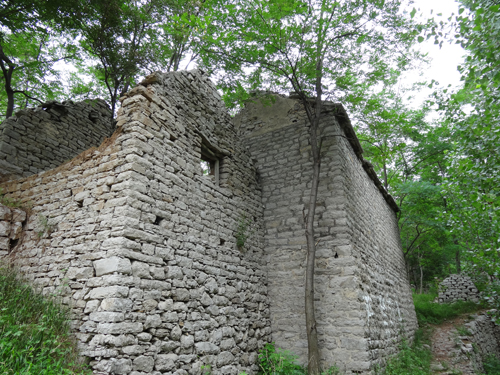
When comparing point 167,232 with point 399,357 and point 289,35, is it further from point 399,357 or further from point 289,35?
point 399,357

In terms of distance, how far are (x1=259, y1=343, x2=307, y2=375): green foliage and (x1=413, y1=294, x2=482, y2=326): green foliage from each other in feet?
32.3

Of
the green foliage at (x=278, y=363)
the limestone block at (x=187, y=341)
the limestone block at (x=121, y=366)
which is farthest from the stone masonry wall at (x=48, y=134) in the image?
the green foliage at (x=278, y=363)

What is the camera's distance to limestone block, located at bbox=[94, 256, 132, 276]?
358 cm

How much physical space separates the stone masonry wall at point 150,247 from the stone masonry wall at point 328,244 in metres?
0.86

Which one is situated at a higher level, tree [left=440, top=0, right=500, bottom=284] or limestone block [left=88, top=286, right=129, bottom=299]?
tree [left=440, top=0, right=500, bottom=284]

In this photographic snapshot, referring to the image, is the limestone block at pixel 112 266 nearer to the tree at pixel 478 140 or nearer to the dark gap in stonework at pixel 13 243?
the dark gap in stonework at pixel 13 243

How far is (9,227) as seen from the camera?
4.70m

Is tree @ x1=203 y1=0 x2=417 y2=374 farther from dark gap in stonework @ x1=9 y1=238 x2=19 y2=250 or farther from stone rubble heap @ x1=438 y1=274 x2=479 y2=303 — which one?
stone rubble heap @ x1=438 y1=274 x2=479 y2=303

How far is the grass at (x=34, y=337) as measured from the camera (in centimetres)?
291

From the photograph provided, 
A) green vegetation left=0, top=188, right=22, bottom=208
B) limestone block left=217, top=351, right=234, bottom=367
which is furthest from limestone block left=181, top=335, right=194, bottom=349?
green vegetation left=0, top=188, right=22, bottom=208

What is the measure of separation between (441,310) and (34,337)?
1583 cm

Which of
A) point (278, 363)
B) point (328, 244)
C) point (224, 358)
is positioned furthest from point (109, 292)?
point (328, 244)

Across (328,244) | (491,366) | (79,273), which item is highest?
(328,244)

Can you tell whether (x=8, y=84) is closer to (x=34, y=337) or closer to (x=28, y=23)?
(x=28, y=23)
